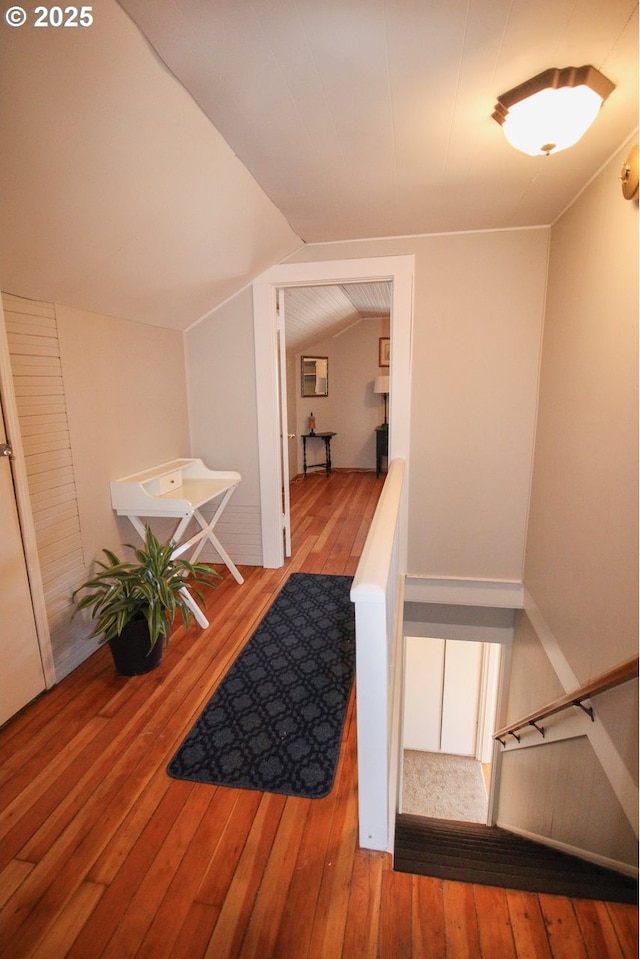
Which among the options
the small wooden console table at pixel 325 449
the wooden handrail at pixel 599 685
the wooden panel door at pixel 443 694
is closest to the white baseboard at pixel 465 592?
the wooden handrail at pixel 599 685

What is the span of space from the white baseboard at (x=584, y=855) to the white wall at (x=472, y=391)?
4.72 feet

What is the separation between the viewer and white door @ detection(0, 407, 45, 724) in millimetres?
1690

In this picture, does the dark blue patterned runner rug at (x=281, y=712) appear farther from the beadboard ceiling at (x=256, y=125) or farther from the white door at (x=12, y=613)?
the beadboard ceiling at (x=256, y=125)

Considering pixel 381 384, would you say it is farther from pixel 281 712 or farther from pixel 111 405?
pixel 281 712

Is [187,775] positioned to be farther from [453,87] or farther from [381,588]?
[453,87]

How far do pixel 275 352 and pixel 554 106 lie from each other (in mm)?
2036

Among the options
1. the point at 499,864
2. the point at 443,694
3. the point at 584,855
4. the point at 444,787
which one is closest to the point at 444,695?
the point at 443,694

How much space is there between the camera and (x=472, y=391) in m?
2.76

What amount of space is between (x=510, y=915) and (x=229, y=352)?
310cm

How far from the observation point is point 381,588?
3.55 feet

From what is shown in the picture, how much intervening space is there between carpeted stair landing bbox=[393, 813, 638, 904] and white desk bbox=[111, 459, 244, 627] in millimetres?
1506

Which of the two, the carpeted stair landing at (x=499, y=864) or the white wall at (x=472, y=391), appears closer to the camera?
the carpeted stair landing at (x=499, y=864)

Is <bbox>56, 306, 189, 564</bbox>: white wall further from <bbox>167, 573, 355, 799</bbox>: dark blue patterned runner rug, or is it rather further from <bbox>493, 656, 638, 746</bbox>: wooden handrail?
<bbox>493, 656, 638, 746</bbox>: wooden handrail

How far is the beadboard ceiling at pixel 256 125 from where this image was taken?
1.09m
